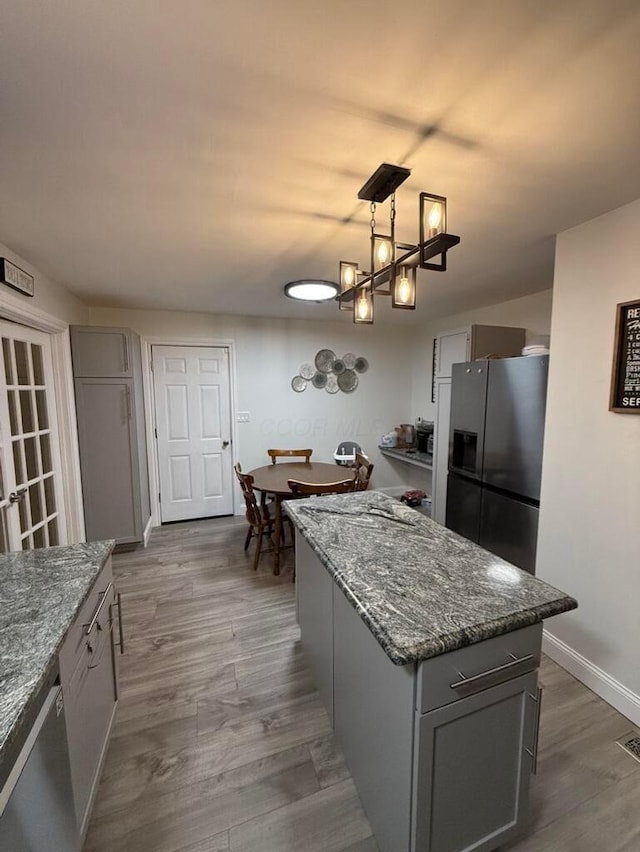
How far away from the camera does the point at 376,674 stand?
1144mm

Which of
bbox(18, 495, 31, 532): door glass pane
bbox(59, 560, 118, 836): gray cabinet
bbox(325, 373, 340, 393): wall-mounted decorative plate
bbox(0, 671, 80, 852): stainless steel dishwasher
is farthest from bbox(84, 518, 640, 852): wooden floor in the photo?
bbox(325, 373, 340, 393): wall-mounted decorative plate

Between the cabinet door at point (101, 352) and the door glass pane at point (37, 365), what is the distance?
0.32m

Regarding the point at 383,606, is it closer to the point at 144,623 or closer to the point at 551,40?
the point at 551,40

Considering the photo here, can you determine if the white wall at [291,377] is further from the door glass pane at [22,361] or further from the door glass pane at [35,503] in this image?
the door glass pane at [35,503]

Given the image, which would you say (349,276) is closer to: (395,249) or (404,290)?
(395,249)

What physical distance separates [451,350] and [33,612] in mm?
3345

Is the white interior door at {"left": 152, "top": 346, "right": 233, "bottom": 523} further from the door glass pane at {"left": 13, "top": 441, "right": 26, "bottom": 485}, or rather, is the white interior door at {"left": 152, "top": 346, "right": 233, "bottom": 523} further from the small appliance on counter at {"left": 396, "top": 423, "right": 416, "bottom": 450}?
the small appliance on counter at {"left": 396, "top": 423, "right": 416, "bottom": 450}

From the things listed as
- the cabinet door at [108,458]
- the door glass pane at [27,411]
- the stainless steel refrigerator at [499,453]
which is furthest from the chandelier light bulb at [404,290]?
the cabinet door at [108,458]

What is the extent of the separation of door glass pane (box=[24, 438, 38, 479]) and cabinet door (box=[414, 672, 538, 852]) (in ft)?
9.09

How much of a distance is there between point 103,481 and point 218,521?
141cm

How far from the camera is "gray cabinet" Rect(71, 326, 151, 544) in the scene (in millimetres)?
3086

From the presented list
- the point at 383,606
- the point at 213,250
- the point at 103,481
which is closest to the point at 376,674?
the point at 383,606

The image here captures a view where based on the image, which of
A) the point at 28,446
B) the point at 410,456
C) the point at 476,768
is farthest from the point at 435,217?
the point at 410,456

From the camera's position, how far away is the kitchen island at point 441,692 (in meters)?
0.96
